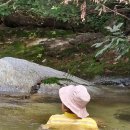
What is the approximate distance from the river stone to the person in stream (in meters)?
4.57

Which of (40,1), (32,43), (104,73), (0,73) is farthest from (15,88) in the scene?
(32,43)

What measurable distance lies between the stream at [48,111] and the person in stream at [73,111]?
5.50 ft

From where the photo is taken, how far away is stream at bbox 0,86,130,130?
→ 7.22 meters

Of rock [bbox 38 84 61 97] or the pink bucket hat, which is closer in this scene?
the pink bucket hat

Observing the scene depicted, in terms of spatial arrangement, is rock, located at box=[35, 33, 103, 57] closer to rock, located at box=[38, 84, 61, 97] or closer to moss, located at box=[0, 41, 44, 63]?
moss, located at box=[0, 41, 44, 63]

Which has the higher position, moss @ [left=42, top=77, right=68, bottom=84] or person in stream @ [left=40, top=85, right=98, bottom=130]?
person in stream @ [left=40, top=85, right=98, bottom=130]

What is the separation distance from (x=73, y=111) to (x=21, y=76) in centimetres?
538

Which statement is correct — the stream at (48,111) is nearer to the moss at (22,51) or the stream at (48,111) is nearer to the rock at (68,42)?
the rock at (68,42)

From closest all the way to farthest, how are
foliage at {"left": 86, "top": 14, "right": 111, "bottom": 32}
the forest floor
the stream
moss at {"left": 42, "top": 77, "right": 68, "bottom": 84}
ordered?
the stream < moss at {"left": 42, "top": 77, "right": 68, "bottom": 84} < the forest floor < foliage at {"left": 86, "top": 14, "right": 111, "bottom": 32}

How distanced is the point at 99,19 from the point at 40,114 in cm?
719

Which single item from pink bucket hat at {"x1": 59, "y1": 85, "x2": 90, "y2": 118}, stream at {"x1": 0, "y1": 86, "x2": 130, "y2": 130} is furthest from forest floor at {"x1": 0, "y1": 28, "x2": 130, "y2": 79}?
pink bucket hat at {"x1": 59, "y1": 85, "x2": 90, "y2": 118}

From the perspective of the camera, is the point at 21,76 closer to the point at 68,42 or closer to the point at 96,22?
the point at 68,42

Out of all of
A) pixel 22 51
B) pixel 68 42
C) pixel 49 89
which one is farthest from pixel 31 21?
pixel 49 89

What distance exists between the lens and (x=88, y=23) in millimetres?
15062
